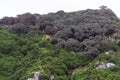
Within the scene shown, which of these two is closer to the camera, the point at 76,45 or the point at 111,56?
the point at 111,56

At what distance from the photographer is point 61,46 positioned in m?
56.5

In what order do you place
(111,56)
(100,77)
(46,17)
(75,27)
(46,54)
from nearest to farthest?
(100,77)
(111,56)
(46,54)
(75,27)
(46,17)

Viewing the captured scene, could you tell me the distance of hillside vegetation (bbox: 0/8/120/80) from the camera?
46.9 metres

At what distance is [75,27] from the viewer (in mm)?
61406

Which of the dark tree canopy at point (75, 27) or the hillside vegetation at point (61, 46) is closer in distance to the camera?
the hillside vegetation at point (61, 46)

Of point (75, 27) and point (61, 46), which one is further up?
point (75, 27)

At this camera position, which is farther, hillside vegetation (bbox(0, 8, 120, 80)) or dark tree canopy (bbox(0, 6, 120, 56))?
dark tree canopy (bbox(0, 6, 120, 56))

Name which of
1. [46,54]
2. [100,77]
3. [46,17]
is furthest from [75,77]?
[46,17]

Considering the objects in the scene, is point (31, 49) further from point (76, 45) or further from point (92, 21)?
point (92, 21)

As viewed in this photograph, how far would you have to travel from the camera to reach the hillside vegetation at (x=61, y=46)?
4691 cm

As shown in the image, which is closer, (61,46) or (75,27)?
(61,46)

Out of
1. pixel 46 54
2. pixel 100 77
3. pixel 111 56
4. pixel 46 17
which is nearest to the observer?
pixel 100 77

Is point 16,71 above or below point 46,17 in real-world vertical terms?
below

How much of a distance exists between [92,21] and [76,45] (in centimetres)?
1053
